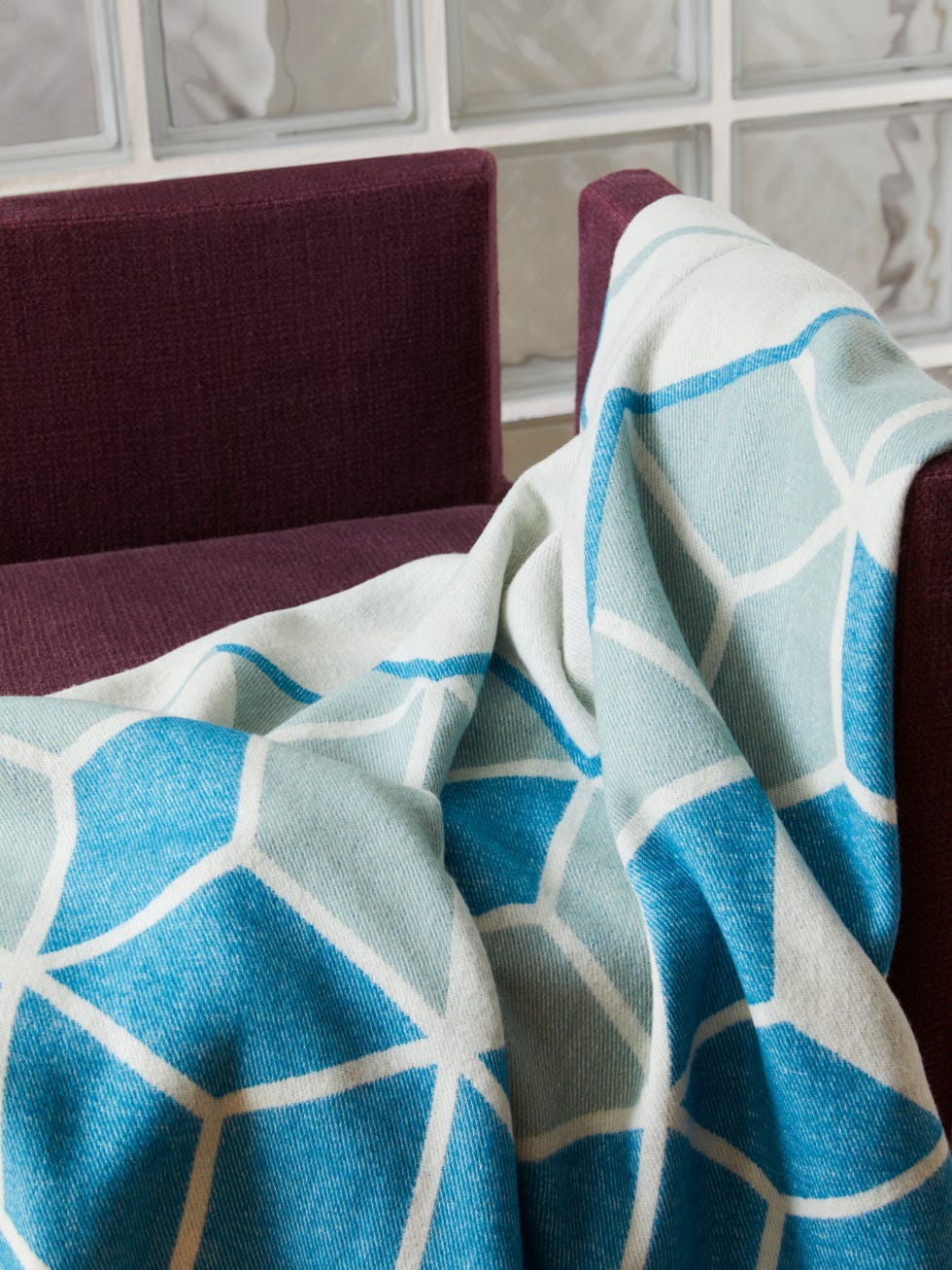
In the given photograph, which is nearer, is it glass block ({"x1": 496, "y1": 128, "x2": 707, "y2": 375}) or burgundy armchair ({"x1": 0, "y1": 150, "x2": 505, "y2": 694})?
burgundy armchair ({"x1": 0, "y1": 150, "x2": 505, "y2": 694})

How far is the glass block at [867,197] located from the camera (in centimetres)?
204

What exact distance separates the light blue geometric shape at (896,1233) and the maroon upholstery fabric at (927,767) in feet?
0.33

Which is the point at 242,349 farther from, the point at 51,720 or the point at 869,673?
the point at 869,673

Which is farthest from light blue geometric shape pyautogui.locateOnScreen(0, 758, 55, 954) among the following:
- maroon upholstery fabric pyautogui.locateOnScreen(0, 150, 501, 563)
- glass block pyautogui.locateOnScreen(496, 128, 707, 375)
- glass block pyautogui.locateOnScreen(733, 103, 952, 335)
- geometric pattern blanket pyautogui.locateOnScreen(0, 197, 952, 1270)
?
glass block pyautogui.locateOnScreen(733, 103, 952, 335)

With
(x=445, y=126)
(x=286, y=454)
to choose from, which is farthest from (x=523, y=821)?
(x=445, y=126)

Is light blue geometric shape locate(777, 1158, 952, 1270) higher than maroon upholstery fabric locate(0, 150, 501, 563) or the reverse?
the reverse

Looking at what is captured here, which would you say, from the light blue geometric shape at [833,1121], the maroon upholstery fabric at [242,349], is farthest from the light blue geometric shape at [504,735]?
the maroon upholstery fabric at [242,349]

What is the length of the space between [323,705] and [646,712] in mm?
232

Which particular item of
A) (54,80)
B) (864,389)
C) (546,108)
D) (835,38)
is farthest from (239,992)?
(835,38)

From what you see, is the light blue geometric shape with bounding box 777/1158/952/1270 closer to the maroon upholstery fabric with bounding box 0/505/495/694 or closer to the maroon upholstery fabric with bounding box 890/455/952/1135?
the maroon upholstery fabric with bounding box 890/455/952/1135

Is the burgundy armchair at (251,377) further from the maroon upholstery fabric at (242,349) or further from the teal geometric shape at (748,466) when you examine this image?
the teal geometric shape at (748,466)

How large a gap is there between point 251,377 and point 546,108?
78cm

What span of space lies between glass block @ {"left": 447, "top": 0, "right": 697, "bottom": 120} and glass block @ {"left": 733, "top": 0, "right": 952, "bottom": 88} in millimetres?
94

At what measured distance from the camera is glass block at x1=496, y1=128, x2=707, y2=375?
6.43ft
